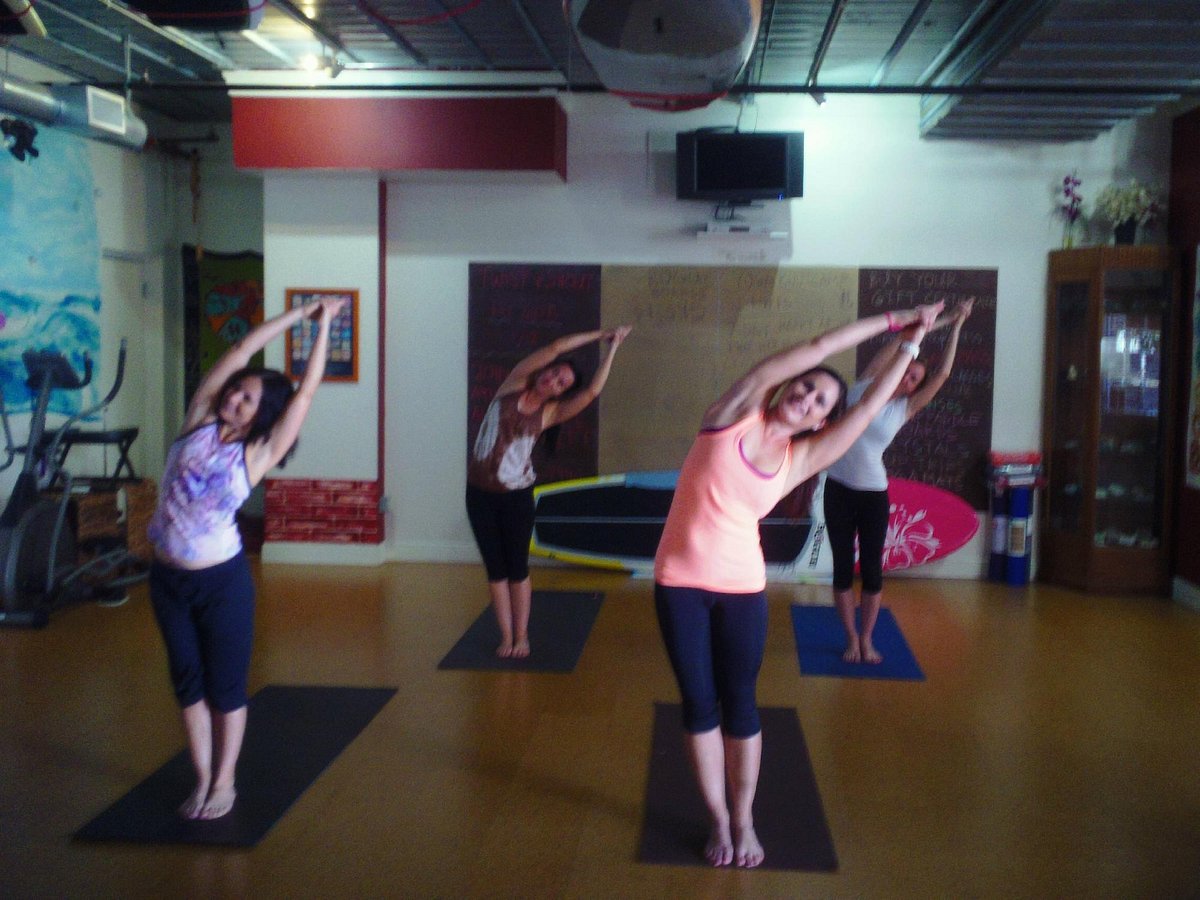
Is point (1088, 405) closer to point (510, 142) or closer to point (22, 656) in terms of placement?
point (510, 142)

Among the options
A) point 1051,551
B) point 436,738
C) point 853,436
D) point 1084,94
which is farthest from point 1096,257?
point 436,738

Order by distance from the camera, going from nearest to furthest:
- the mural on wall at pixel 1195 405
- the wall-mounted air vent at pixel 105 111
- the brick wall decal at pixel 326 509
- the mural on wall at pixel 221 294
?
1. the wall-mounted air vent at pixel 105 111
2. the mural on wall at pixel 1195 405
3. the brick wall decal at pixel 326 509
4. the mural on wall at pixel 221 294

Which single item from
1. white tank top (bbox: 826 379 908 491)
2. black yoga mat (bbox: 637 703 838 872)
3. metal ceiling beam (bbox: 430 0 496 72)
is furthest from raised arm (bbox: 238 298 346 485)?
metal ceiling beam (bbox: 430 0 496 72)

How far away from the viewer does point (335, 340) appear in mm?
6707

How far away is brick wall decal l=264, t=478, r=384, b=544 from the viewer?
22.2ft

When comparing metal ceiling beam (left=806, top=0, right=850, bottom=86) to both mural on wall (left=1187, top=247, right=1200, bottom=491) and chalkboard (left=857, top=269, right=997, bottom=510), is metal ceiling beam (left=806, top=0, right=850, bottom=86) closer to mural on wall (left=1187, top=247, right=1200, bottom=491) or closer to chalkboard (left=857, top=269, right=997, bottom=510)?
chalkboard (left=857, top=269, right=997, bottom=510)

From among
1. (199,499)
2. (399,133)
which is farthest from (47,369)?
(199,499)

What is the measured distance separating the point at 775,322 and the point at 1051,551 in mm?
2219

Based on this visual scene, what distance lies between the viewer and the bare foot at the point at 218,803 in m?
3.09

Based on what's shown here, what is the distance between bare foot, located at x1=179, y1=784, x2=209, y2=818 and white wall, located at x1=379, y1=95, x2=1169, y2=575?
A: 3.89m

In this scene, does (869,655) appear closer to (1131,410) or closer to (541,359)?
(541,359)

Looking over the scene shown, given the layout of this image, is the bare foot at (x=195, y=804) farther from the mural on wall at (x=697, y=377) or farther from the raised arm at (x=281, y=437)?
the mural on wall at (x=697, y=377)

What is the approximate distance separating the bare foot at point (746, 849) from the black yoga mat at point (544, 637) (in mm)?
1768

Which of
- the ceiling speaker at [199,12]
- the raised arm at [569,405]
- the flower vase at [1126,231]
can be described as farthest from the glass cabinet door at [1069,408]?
the ceiling speaker at [199,12]
